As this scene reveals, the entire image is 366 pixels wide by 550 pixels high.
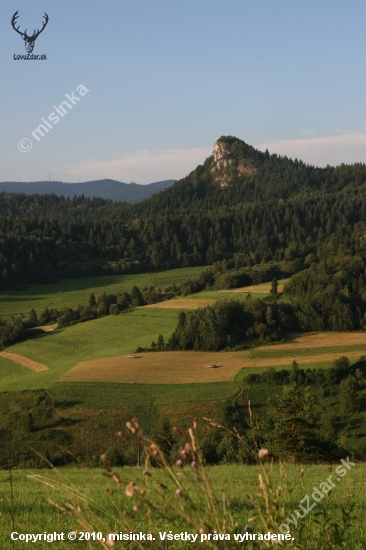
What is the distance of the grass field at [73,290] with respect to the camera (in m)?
99.8

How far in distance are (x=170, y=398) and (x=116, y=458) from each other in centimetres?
1723

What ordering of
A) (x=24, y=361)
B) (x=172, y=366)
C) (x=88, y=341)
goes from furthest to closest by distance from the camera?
(x=88, y=341) → (x=24, y=361) → (x=172, y=366)

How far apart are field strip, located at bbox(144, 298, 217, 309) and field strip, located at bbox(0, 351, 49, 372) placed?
75.1ft

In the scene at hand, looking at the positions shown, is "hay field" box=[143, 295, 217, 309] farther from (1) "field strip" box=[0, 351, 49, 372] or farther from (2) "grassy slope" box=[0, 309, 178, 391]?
(1) "field strip" box=[0, 351, 49, 372]

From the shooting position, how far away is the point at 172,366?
199 feet

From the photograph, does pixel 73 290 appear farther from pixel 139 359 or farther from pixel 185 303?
pixel 139 359

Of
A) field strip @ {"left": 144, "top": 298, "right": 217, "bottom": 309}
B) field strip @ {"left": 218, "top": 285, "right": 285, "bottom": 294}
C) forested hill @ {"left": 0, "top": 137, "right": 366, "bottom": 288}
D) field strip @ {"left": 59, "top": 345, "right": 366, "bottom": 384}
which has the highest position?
forested hill @ {"left": 0, "top": 137, "right": 366, "bottom": 288}

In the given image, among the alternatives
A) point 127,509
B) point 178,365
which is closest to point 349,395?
point 178,365

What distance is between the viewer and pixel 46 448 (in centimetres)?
4169

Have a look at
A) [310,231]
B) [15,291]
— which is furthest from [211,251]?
[15,291]

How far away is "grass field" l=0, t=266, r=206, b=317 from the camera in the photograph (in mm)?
99800

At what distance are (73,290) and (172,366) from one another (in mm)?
56805

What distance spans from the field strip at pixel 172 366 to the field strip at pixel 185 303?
18029 millimetres

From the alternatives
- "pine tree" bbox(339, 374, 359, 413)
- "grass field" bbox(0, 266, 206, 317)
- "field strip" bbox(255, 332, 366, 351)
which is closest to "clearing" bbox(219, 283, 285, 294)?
"field strip" bbox(255, 332, 366, 351)
